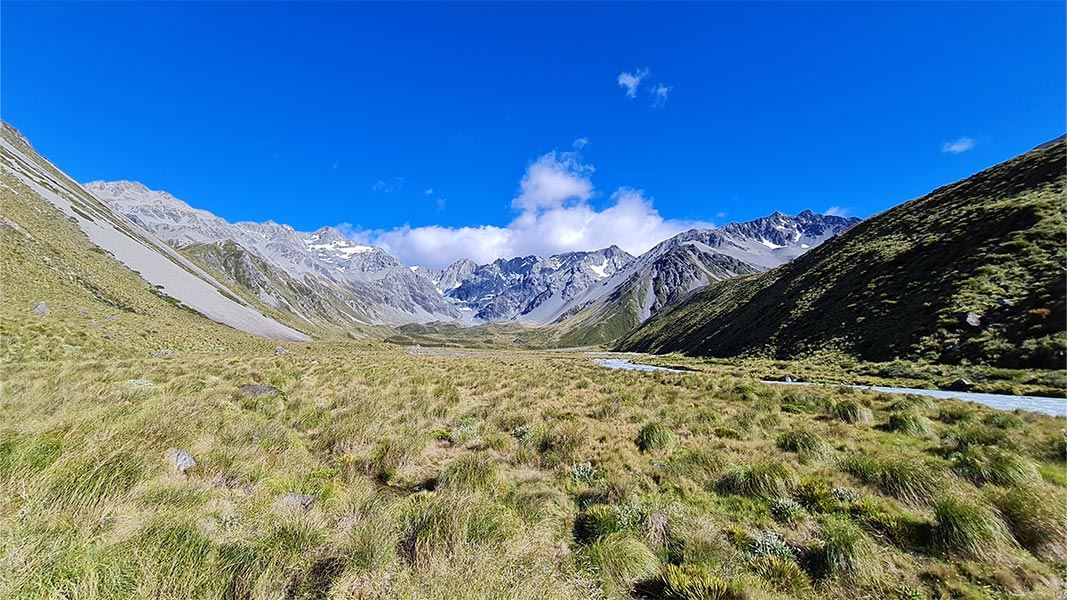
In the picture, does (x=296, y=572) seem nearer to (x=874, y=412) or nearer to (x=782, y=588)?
(x=782, y=588)

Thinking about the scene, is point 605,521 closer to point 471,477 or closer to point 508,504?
point 508,504

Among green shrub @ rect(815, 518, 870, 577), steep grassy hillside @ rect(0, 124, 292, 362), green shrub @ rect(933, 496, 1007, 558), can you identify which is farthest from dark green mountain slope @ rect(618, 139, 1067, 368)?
steep grassy hillside @ rect(0, 124, 292, 362)

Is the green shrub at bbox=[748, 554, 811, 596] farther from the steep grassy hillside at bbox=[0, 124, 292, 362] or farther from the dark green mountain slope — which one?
the dark green mountain slope

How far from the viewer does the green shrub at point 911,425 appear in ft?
39.1

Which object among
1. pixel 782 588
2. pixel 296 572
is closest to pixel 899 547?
pixel 782 588

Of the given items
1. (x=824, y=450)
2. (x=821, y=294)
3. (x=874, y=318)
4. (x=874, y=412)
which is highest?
(x=821, y=294)

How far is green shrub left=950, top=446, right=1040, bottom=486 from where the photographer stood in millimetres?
7871

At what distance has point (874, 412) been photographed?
48.0ft

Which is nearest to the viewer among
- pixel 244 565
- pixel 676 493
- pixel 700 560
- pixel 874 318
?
pixel 244 565

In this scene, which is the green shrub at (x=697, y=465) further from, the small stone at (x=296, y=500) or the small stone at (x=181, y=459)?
the small stone at (x=181, y=459)

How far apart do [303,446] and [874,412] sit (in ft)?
61.2

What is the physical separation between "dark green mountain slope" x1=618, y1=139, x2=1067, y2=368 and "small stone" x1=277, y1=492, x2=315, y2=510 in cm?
3601

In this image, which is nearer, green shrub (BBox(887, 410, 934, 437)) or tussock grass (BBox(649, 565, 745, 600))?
tussock grass (BBox(649, 565, 745, 600))

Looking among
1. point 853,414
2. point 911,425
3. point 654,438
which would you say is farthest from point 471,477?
point 853,414
